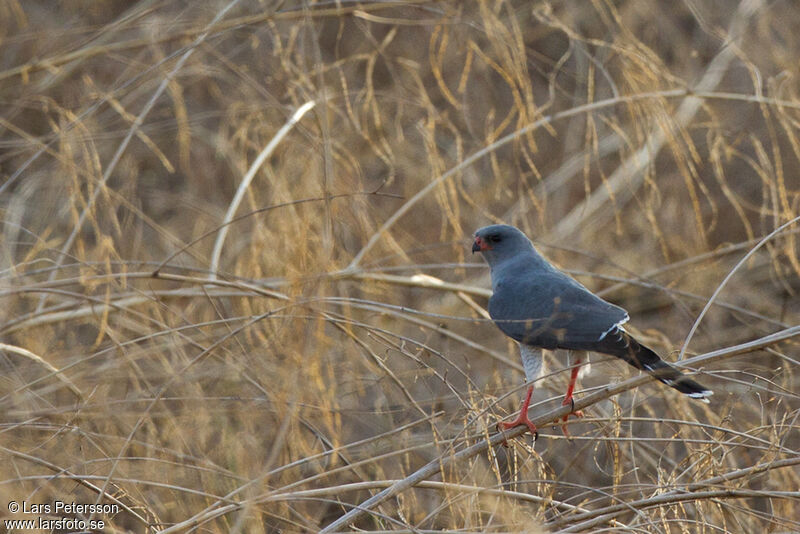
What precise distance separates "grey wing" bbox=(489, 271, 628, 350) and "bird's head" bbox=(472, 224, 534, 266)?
28cm

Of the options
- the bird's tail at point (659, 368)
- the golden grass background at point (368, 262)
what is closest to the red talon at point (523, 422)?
the golden grass background at point (368, 262)

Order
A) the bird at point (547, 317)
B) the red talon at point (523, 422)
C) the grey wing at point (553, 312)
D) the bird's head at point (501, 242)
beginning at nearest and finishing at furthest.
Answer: the bird at point (547, 317), the red talon at point (523, 422), the grey wing at point (553, 312), the bird's head at point (501, 242)

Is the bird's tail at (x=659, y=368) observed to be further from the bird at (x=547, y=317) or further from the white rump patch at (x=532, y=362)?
the white rump patch at (x=532, y=362)

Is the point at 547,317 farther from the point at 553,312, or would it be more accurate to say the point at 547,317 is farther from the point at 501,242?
the point at 501,242

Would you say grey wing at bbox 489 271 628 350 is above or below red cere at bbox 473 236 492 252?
below

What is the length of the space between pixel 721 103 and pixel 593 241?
232cm

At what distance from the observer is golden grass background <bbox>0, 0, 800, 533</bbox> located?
2762mm

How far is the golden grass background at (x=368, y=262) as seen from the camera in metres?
2.76

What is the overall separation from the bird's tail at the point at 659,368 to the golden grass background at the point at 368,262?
0.31 feet

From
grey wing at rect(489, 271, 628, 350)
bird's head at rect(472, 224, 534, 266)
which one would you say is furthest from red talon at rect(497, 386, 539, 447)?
bird's head at rect(472, 224, 534, 266)

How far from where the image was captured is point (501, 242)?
3.99 m

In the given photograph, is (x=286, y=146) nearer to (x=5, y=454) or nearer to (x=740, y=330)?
(x=5, y=454)

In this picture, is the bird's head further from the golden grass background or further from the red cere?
the golden grass background

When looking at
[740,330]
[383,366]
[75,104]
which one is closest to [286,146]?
[75,104]
